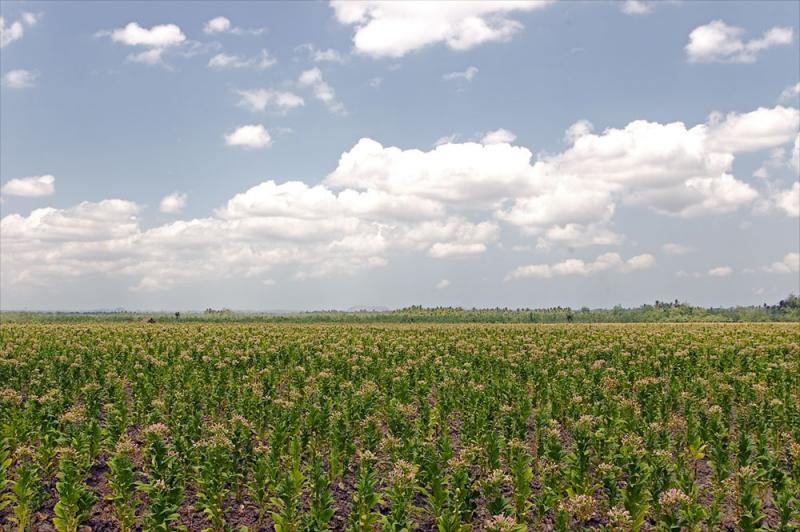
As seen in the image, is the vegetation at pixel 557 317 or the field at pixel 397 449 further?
the vegetation at pixel 557 317

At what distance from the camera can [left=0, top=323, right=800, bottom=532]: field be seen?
13.2m

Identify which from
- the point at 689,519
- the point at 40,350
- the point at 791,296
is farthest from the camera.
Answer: the point at 791,296

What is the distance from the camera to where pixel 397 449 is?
1725 cm

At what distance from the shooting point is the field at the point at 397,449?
13.2 m

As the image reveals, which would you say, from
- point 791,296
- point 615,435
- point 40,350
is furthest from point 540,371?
point 791,296

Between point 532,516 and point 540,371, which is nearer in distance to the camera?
point 532,516

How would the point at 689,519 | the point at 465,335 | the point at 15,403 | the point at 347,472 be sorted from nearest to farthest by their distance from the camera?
the point at 689,519, the point at 347,472, the point at 15,403, the point at 465,335

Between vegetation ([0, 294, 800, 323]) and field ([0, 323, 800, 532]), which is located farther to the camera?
vegetation ([0, 294, 800, 323])

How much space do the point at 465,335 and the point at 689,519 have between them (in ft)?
129

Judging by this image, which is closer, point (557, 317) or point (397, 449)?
point (397, 449)

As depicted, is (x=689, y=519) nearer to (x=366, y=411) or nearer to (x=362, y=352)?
(x=366, y=411)

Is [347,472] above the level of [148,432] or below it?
below

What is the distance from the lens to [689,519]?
40.5 ft

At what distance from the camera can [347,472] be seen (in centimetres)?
1753
